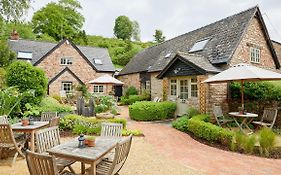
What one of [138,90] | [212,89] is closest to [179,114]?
[212,89]

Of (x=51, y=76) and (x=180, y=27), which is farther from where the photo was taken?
(x=180, y=27)

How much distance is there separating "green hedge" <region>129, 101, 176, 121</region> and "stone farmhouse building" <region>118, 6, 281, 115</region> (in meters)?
0.98

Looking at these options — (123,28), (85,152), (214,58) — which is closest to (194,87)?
(214,58)

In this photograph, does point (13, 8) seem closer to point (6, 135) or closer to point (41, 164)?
point (6, 135)

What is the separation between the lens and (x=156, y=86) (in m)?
18.5

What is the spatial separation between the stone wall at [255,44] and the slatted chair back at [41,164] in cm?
1211

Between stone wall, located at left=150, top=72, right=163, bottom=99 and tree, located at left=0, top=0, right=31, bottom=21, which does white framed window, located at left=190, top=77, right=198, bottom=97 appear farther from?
tree, located at left=0, top=0, right=31, bottom=21

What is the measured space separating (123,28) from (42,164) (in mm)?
68591

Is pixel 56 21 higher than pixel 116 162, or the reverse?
pixel 56 21

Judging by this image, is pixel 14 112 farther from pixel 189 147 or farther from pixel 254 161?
pixel 254 161

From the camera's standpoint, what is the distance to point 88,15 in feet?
176

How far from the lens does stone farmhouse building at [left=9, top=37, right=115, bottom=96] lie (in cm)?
2358

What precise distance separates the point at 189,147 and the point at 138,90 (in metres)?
15.5

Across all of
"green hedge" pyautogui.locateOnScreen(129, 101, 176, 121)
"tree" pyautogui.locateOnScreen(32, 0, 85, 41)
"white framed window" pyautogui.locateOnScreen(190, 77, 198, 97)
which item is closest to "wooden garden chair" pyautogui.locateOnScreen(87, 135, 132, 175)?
"green hedge" pyautogui.locateOnScreen(129, 101, 176, 121)
